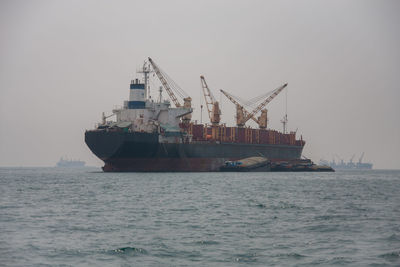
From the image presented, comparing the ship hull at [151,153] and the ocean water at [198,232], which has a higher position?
the ship hull at [151,153]

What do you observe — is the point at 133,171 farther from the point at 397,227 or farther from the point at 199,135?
the point at 397,227

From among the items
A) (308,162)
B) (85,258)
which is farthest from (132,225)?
(308,162)

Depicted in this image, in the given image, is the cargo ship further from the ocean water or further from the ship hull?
the ocean water

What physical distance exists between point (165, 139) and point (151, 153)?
6948 mm

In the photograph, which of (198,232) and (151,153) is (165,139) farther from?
(198,232)

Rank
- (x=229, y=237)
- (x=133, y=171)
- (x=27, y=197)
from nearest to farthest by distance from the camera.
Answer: (x=229, y=237), (x=27, y=197), (x=133, y=171)

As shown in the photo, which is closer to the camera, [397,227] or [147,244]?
[147,244]

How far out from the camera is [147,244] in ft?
90.1

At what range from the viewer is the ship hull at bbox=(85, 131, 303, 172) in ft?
317

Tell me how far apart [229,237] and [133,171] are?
7381 cm

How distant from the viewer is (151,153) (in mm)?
101750

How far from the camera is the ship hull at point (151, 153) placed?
96562 millimetres

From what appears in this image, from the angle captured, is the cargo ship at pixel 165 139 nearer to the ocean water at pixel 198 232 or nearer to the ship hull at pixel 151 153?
the ship hull at pixel 151 153

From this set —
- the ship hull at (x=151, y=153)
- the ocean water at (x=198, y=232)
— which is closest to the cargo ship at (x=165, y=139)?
the ship hull at (x=151, y=153)
